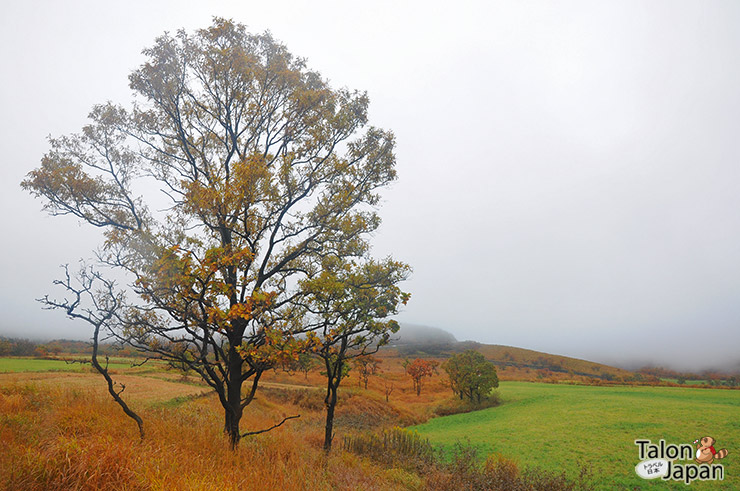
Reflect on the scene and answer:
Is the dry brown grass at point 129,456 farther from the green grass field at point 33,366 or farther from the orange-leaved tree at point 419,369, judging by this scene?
the orange-leaved tree at point 419,369

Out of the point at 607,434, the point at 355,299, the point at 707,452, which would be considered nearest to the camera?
the point at 355,299

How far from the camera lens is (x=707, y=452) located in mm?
11852


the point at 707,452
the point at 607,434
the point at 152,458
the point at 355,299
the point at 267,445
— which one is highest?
the point at 355,299

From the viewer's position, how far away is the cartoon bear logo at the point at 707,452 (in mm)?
11266

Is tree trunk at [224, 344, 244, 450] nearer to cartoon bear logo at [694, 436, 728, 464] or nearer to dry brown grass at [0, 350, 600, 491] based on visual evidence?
dry brown grass at [0, 350, 600, 491]

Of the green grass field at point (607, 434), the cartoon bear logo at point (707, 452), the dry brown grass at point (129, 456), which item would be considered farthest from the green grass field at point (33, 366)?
the cartoon bear logo at point (707, 452)

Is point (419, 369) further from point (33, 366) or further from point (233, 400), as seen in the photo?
point (233, 400)

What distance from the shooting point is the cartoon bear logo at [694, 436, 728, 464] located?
37.0 ft

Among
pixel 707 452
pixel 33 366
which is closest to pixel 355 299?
pixel 707 452

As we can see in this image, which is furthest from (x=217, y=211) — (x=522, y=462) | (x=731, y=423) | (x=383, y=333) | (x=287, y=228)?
(x=731, y=423)

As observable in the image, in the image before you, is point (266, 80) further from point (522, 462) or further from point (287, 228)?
point (522, 462)

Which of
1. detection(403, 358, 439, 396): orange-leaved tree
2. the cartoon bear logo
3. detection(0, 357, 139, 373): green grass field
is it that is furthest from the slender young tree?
detection(403, 358, 439, 396): orange-leaved tree

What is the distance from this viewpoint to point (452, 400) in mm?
36781

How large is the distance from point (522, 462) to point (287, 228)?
1380 cm
